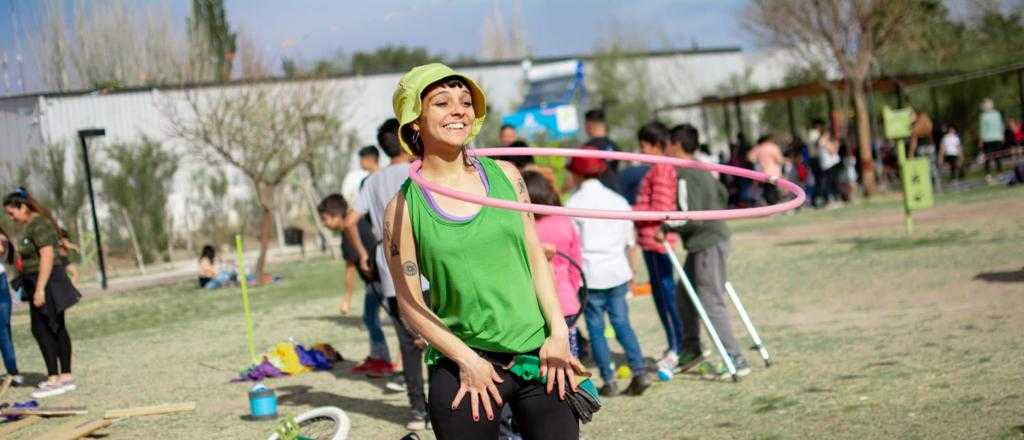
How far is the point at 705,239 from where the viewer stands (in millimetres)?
9688

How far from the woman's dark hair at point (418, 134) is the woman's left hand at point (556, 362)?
75cm

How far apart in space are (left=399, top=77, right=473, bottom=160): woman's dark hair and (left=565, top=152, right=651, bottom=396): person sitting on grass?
4.79 metres

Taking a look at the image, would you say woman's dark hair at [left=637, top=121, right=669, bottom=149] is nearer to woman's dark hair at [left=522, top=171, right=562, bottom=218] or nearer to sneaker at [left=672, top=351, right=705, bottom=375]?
sneaker at [left=672, top=351, right=705, bottom=375]

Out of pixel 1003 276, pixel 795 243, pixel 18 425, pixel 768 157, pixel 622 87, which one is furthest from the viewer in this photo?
pixel 622 87

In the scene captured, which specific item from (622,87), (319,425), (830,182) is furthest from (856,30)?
(319,425)

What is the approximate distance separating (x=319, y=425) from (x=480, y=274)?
332 centimetres

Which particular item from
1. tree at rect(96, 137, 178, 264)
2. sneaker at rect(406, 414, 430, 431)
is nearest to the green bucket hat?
sneaker at rect(406, 414, 430, 431)

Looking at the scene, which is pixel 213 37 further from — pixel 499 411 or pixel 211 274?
pixel 499 411

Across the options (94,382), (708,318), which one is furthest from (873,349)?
(94,382)

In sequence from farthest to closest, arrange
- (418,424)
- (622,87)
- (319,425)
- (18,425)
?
(622,87) < (18,425) < (418,424) < (319,425)

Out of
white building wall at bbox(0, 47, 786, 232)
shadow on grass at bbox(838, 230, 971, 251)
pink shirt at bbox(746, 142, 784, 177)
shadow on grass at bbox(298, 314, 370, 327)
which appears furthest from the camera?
pink shirt at bbox(746, 142, 784, 177)

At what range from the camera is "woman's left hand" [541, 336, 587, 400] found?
4.44 metres

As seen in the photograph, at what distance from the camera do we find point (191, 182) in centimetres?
3572

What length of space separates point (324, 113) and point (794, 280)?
16.5 metres
